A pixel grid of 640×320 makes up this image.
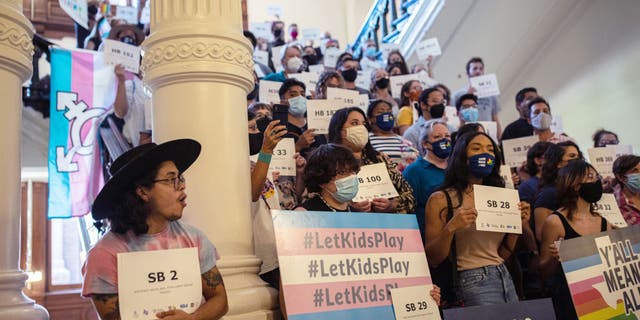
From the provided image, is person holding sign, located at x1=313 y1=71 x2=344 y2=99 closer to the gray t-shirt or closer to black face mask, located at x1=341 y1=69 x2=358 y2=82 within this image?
black face mask, located at x1=341 y1=69 x2=358 y2=82

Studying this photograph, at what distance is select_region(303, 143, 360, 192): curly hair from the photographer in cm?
312

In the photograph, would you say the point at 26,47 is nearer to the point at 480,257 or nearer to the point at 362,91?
the point at 480,257

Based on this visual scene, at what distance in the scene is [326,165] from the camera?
312cm

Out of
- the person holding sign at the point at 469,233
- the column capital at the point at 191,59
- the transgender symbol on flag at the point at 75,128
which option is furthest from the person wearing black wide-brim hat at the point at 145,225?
the transgender symbol on flag at the point at 75,128

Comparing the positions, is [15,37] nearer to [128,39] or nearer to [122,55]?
[122,55]

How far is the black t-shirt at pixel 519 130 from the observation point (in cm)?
572

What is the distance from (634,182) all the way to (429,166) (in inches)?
64.5

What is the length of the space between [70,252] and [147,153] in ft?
21.9

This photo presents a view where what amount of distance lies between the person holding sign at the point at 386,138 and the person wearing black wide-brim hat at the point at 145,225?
234 centimetres

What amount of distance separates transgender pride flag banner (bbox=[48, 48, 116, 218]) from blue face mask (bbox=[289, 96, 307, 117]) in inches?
72.8

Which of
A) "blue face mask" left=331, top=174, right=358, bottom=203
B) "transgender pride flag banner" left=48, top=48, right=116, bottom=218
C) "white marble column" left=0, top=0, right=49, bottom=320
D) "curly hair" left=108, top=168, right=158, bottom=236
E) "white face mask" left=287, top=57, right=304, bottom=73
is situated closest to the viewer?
"curly hair" left=108, top=168, right=158, bottom=236

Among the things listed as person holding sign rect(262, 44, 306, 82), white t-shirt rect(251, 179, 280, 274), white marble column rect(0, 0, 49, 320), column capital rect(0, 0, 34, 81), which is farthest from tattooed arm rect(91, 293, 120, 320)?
person holding sign rect(262, 44, 306, 82)

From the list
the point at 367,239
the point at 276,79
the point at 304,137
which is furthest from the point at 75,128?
the point at 367,239

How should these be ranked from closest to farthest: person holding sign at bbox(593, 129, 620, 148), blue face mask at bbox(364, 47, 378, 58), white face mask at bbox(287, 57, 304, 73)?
person holding sign at bbox(593, 129, 620, 148)
white face mask at bbox(287, 57, 304, 73)
blue face mask at bbox(364, 47, 378, 58)
